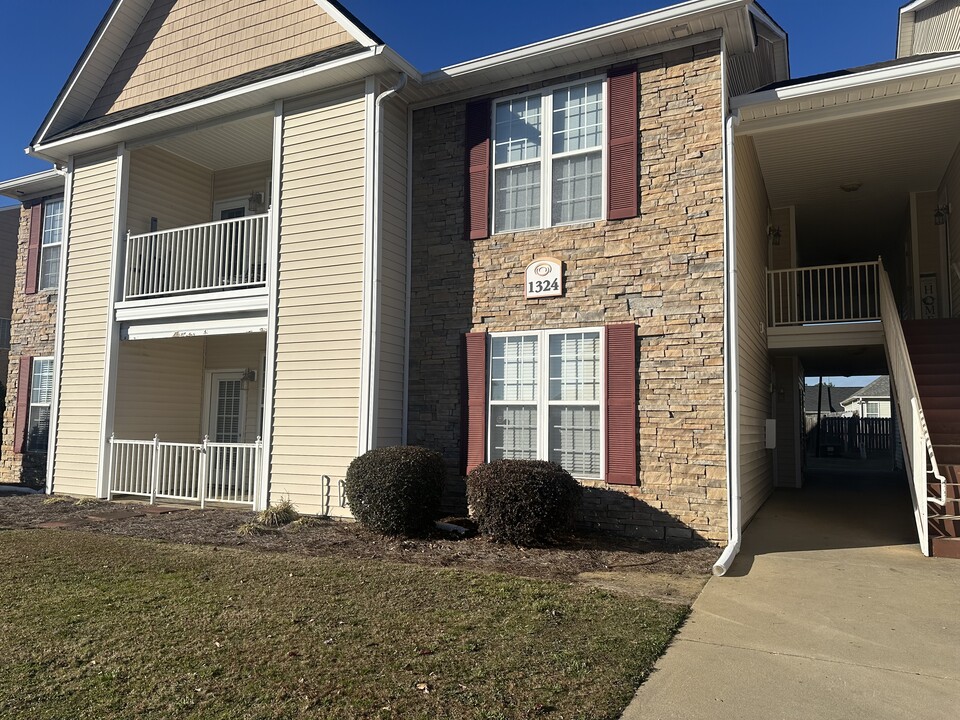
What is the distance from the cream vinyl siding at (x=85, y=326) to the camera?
447 inches

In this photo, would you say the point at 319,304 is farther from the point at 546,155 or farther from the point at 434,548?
the point at 434,548

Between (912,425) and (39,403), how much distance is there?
600 inches

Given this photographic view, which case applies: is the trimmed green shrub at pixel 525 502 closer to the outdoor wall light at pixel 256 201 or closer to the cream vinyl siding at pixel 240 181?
the outdoor wall light at pixel 256 201

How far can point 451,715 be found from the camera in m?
3.44

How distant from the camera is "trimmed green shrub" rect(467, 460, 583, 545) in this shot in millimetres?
7379

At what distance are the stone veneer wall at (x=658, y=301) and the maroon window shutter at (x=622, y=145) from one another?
12 centimetres

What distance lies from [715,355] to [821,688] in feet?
14.7

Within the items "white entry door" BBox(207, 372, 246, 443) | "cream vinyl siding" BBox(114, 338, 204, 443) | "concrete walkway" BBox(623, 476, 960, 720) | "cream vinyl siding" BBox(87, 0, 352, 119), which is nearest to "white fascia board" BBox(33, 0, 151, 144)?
"cream vinyl siding" BBox(87, 0, 352, 119)

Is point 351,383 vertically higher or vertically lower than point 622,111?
lower

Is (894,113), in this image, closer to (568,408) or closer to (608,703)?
(568,408)

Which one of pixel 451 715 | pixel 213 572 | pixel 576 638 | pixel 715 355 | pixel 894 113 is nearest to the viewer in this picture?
pixel 451 715

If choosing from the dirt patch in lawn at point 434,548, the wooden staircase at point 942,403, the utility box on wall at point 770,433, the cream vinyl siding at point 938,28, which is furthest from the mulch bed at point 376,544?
the cream vinyl siding at point 938,28

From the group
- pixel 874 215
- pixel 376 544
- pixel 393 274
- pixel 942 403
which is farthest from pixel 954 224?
pixel 376 544

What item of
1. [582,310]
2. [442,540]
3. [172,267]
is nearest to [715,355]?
[582,310]
